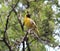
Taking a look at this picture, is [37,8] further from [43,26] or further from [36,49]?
[36,49]

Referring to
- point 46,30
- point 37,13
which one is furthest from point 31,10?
point 46,30

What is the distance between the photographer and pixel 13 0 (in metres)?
6.69

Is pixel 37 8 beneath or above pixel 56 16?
above

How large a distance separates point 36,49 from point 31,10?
3.70 ft

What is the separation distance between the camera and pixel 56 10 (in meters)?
7.63

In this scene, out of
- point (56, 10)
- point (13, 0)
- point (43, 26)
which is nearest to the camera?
point (13, 0)

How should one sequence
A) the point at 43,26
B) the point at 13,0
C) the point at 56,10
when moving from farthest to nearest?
the point at 56,10, the point at 43,26, the point at 13,0

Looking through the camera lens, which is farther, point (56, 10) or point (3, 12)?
point (56, 10)

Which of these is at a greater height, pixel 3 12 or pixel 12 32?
pixel 3 12

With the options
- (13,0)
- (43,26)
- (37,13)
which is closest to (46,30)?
(43,26)

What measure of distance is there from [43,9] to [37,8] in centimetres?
17

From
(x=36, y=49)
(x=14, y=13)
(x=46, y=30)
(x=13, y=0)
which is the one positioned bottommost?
(x=36, y=49)

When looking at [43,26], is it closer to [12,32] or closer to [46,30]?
[46,30]

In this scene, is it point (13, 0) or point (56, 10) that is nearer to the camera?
point (13, 0)
